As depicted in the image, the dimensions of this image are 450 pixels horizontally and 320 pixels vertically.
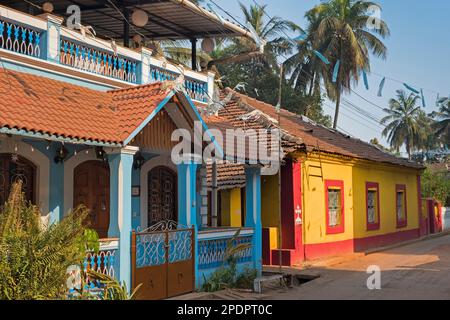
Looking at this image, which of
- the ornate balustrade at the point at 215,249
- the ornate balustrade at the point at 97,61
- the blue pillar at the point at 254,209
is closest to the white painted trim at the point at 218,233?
the ornate balustrade at the point at 215,249

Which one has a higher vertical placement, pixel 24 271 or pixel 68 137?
pixel 68 137

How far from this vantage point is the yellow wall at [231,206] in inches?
613

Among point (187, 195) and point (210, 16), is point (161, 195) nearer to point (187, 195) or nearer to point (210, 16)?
point (187, 195)

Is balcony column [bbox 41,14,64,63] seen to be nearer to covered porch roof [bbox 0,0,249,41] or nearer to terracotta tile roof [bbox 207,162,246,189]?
covered porch roof [bbox 0,0,249,41]

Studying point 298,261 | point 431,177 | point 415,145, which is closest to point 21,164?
point 298,261

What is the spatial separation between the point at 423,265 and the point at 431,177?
790 inches

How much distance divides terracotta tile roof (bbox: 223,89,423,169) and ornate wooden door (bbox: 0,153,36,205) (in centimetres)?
763

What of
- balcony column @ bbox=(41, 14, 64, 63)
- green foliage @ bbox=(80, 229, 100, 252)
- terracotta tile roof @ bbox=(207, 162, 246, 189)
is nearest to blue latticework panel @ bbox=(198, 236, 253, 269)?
green foliage @ bbox=(80, 229, 100, 252)

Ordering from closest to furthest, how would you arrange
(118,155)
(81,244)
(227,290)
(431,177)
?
(81,244)
(118,155)
(227,290)
(431,177)

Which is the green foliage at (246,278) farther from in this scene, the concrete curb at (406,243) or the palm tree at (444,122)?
the palm tree at (444,122)

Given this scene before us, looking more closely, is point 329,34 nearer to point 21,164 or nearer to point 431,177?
point 431,177

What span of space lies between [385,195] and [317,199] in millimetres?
5869

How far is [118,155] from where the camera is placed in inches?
351

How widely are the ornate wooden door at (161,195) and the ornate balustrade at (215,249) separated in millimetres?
1779
